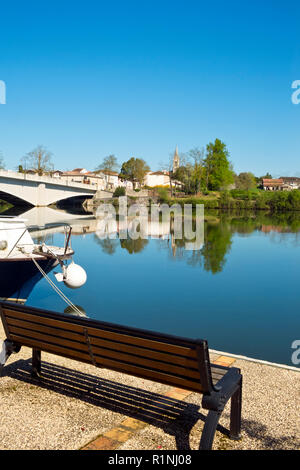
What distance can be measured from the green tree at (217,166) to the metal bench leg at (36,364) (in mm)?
74895

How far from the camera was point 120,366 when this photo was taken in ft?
13.8

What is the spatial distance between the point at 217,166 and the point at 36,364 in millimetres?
75756

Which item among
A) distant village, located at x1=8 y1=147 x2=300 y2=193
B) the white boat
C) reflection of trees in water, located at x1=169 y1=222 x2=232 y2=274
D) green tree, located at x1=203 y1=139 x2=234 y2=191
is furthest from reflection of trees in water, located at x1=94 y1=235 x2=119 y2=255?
distant village, located at x1=8 y1=147 x2=300 y2=193

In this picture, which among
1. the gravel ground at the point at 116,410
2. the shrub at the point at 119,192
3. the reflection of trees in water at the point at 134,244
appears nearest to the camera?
the gravel ground at the point at 116,410

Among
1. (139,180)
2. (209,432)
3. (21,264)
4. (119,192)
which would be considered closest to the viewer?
(209,432)

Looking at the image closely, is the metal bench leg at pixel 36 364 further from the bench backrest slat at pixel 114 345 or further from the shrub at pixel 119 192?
the shrub at pixel 119 192

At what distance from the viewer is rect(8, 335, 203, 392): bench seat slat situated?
12.6 ft

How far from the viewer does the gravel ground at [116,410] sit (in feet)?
13.3

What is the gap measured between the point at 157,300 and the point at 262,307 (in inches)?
132

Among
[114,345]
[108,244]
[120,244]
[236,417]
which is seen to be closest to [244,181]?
[120,244]

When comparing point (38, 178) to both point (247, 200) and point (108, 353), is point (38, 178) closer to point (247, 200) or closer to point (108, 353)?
point (247, 200)

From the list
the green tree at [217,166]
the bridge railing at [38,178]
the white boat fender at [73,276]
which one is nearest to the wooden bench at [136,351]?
the white boat fender at [73,276]
